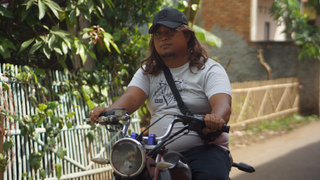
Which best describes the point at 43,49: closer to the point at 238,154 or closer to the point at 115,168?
the point at 115,168

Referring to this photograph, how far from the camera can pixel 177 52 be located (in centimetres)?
271

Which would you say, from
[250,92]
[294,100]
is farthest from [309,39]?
[250,92]

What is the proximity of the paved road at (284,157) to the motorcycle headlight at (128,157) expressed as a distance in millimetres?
3896

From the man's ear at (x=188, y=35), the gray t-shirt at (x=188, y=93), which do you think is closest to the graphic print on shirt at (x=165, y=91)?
the gray t-shirt at (x=188, y=93)

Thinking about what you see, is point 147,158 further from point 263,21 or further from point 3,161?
point 263,21

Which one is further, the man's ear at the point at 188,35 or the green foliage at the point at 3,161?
the green foliage at the point at 3,161

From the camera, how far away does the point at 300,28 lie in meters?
11.2

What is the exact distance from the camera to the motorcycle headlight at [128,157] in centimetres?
175

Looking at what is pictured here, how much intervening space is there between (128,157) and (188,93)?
981 millimetres

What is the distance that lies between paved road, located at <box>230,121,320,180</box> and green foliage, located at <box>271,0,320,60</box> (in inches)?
115

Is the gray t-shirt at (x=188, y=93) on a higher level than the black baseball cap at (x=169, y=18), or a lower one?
lower

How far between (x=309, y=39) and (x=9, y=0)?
919cm

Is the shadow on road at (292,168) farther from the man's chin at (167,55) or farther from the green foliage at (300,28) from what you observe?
the green foliage at (300,28)

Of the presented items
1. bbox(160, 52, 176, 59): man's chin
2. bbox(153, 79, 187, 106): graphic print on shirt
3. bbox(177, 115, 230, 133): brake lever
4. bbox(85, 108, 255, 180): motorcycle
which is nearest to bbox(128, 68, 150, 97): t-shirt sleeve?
bbox(153, 79, 187, 106): graphic print on shirt
